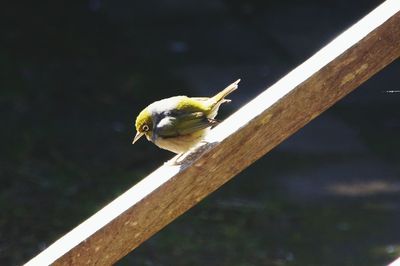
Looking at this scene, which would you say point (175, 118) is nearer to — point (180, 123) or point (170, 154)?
point (180, 123)

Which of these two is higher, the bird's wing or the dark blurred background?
the dark blurred background

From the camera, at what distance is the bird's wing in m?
4.15

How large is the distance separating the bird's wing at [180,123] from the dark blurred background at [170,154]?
234 cm

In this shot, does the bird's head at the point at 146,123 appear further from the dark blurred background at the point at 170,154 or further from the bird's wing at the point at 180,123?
the dark blurred background at the point at 170,154

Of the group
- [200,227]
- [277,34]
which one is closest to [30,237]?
[200,227]

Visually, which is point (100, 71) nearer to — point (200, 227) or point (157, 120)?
point (200, 227)

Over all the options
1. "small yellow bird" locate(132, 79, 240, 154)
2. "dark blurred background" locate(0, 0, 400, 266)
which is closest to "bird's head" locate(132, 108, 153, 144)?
"small yellow bird" locate(132, 79, 240, 154)

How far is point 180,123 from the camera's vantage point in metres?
4.27

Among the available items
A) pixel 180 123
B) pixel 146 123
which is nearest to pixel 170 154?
pixel 146 123

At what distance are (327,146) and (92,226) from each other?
6.58 metres

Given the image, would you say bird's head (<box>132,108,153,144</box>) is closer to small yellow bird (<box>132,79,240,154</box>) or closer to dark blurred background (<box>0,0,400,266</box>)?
small yellow bird (<box>132,79,240,154</box>)

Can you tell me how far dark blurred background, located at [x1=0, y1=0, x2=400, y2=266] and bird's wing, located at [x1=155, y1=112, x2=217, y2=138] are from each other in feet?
7.67

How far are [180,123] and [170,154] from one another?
412cm

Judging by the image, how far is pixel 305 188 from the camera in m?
7.70
